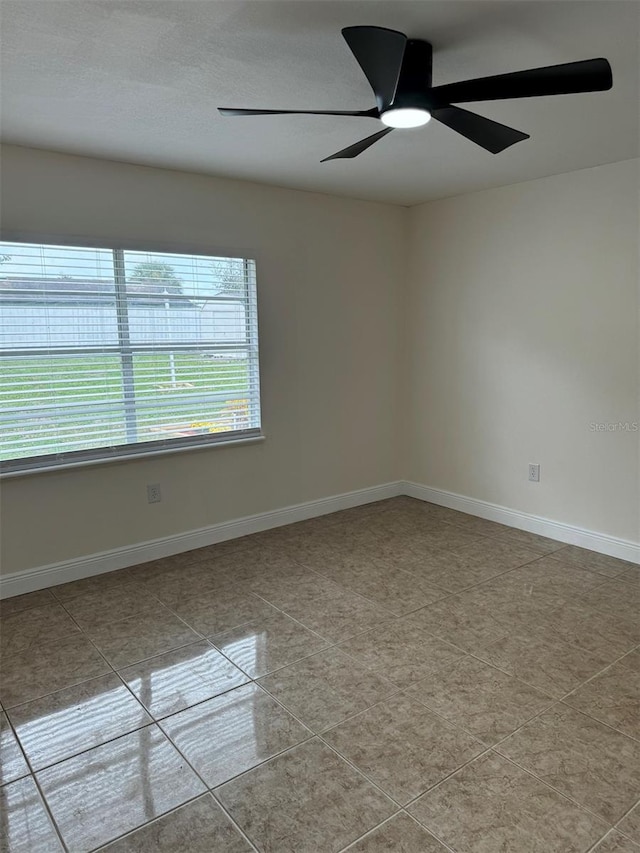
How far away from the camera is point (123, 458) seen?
3480mm

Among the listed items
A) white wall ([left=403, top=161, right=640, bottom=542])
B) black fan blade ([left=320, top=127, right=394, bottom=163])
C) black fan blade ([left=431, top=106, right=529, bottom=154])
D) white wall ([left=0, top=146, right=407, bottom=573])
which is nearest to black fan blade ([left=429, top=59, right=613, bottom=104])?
black fan blade ([left=431, top=106, right=529, bottom=154])

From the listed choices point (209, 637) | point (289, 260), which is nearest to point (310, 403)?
point (289, 260)

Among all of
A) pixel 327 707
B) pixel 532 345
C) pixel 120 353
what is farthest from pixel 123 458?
pixel 532 345

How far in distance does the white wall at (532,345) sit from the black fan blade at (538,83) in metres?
1.93

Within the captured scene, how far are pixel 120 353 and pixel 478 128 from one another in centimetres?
225

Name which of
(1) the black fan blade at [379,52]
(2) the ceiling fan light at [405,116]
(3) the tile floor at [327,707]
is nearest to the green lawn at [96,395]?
(3) the tile floor at [327,707]

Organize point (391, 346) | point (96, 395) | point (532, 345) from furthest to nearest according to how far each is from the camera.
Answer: point (391, 346) → point (532, 345) → point (96, 395)

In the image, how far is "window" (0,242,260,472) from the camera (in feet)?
10.2

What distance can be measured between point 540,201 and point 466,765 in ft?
10.8

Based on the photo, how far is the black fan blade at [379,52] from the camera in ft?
5.09

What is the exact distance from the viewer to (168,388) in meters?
3.65

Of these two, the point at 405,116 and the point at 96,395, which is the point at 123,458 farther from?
the point at 405,116

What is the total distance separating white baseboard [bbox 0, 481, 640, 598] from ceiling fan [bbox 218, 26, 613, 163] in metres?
2.55

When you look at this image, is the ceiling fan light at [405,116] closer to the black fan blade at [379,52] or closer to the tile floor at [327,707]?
the black fan blade at [379,52]
